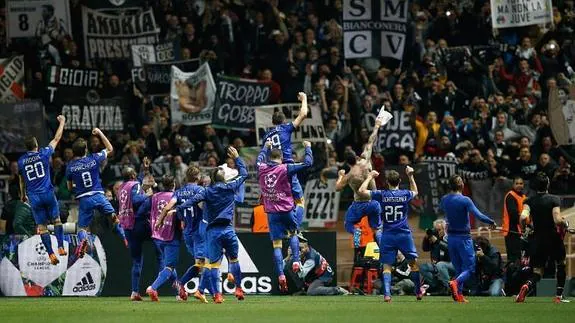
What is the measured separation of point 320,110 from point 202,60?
460cm

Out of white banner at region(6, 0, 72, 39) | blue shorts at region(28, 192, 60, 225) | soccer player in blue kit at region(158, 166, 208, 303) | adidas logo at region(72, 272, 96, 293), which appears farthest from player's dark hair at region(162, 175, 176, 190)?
white banner at region(6, 0, 72, 39)

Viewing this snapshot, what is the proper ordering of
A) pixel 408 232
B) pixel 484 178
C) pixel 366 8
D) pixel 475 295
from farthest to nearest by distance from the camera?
pixel 366 8, pixel 484 178, pixel 475 295, pixel 408 232

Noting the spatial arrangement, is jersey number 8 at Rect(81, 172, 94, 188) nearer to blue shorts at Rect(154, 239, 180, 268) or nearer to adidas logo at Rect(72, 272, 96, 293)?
blue shorts at Rect(154, 239, 180, 268)

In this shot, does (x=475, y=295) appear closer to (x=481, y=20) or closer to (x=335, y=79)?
(x=335, y=79)

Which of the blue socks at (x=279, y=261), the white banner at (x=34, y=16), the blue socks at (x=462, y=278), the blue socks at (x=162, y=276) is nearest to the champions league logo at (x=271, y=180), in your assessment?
the blue socks at (x=279, y=261)

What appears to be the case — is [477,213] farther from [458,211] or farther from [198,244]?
[198,244]

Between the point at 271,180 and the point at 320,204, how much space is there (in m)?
5.31

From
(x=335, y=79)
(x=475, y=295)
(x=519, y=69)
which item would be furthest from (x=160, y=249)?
(x=519, y=69)

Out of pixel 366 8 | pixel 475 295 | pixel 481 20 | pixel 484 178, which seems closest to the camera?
pixel 475 295

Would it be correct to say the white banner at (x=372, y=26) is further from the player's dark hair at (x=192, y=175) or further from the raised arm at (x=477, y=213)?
the player's dark hair at (x=192, y=175)

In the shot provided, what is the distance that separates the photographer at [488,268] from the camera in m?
32.2

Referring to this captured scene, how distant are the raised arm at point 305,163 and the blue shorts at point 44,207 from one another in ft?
16.6

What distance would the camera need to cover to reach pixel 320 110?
117 ft

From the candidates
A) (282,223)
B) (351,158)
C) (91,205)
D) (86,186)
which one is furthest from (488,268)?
(86,186)
